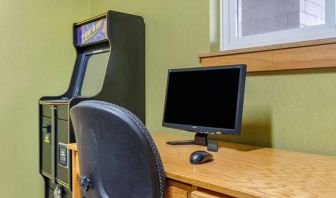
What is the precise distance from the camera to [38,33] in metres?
2.35

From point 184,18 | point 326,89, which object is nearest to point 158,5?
point 184,18

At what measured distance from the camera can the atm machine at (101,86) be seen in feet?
6.27

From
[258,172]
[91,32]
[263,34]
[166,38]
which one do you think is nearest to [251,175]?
[258,172]

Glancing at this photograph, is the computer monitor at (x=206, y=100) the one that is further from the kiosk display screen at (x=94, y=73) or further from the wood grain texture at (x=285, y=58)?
the kiosk display screen at (x=94, y=73)

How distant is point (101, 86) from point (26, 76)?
0.68 m

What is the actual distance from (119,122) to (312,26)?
0.99 m

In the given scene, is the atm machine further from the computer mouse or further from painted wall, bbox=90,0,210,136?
the computer mouse

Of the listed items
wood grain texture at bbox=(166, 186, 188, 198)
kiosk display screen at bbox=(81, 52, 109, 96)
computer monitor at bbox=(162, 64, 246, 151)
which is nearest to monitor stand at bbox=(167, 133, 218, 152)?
computer monitor at bbox=(162, 64, 246, 151)

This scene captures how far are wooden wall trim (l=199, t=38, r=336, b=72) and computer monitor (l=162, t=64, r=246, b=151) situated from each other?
22cm

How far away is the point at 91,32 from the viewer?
2.23 meters

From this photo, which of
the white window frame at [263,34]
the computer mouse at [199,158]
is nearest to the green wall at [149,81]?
the white window frame at [263,34]

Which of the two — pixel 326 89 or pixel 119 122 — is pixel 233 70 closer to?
pixel 326 89

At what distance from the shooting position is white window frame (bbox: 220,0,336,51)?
1351 millimetres

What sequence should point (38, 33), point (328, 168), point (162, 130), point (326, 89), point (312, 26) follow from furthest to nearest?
point (38, 33)
point (162, 130)
point (312, 26)
point (326, 89)
point (328, 168)
